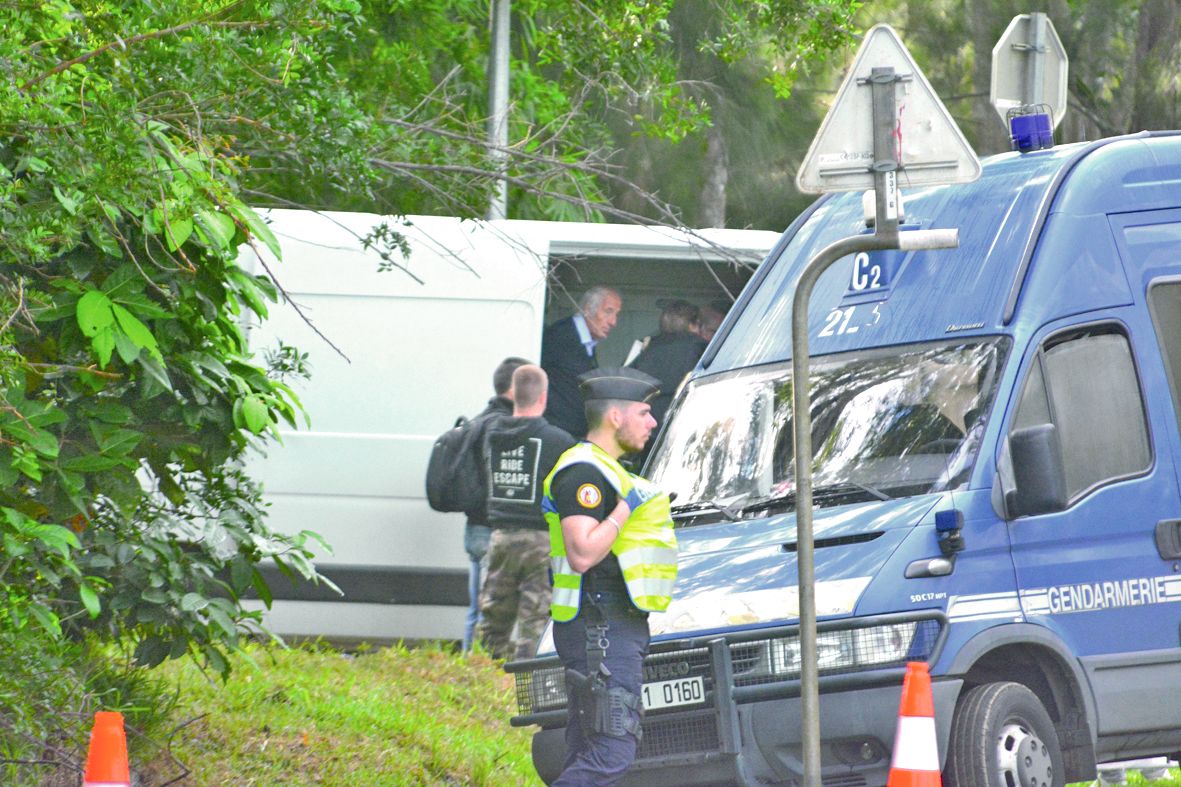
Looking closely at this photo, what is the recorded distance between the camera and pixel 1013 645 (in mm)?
6156

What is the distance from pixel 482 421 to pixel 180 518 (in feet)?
13.4

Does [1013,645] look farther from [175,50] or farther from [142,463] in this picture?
[175,50]

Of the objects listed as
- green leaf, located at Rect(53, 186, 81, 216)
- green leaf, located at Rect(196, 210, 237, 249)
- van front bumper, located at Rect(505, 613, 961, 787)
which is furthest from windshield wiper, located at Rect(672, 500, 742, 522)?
green leaf, located at Rect(53, 186, 81, 216)

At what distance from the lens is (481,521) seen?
33.2 feet

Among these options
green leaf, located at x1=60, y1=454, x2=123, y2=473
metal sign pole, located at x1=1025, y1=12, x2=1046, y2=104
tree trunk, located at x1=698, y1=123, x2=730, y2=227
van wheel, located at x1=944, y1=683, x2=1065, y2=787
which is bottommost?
van wheel, located at x1=944, y1=683, x2=1065, y2=787

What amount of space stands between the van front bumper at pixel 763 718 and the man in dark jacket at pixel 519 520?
3634 mm

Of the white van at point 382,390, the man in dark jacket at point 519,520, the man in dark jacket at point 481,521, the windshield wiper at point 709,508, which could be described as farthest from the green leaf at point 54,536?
the white van at point 382,390

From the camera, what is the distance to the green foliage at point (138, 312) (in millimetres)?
4621

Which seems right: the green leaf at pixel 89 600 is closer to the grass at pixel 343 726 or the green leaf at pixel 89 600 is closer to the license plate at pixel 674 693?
the grass at pixel 343 726

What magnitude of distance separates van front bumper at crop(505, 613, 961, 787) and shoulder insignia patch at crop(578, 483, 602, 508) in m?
0.63

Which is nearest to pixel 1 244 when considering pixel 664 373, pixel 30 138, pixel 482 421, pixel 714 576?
pixel 30 138

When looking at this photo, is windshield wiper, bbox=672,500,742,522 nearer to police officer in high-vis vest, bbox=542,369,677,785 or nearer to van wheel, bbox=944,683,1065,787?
police officer in high-vis vest, bbox=542,369,677,785

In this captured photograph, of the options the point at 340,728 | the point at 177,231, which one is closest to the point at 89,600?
the point at 177,231

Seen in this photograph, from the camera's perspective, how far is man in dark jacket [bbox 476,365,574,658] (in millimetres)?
9797
